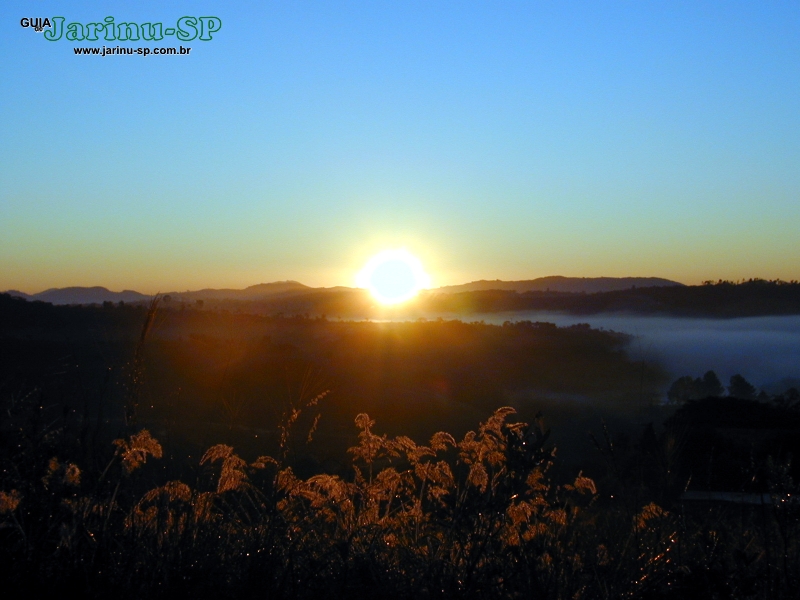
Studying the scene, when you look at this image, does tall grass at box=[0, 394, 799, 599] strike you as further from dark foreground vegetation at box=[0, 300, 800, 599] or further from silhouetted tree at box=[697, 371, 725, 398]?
silhouetted tree at box=[697, 371, 725, 398]

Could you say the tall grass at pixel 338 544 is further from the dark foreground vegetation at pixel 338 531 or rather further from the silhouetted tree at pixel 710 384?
the silhouetted tree at pixel 710 384

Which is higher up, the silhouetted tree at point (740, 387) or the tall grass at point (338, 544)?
the tall grass at point (338, 544)

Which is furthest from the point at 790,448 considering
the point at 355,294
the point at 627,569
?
the point at 355,294

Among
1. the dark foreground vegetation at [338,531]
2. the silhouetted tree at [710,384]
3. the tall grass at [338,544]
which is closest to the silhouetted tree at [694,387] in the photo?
the silhouetted tree at [710,384]

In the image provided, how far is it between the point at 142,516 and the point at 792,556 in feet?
11.6

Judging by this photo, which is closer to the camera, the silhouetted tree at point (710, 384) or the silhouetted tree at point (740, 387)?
the silhouetted tree at point (740, 387)

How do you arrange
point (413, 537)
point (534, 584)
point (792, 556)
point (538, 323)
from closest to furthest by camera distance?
point (534, 584) < point (413, 537) < point (792, 556) < point (538, 323)

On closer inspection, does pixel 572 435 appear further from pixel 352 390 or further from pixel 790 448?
pixel 352 390

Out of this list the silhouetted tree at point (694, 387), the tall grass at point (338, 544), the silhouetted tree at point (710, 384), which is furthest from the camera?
the silhouetted tree at point (710, 384)

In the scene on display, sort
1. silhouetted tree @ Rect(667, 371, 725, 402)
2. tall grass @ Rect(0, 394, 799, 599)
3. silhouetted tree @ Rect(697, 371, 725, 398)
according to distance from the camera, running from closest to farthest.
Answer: tall grass @ Rect(0, 394, 799, 599) < silhouetted tree @ Rect(667, 371, 725, 402) < silhouetted tree @ Rect(697, 371, 725, 398)

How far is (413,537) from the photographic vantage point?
12.5ft

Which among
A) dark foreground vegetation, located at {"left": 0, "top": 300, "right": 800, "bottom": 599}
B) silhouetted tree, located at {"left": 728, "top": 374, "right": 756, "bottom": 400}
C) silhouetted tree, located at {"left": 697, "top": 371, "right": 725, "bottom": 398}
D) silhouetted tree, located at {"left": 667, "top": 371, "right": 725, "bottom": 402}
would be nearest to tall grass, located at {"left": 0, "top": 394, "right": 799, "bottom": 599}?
dark foreground vegetation, located at {"left": 0, "top": 300, "right": 800, "bottom": 599}

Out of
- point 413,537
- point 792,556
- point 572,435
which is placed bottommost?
point 572,435

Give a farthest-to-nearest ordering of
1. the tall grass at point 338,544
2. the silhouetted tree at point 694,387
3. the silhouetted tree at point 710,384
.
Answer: the silhouetted tree at point 710,384 → the silhouetted tree at point 694,387 → the tall grass at point 338,544
